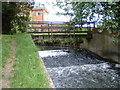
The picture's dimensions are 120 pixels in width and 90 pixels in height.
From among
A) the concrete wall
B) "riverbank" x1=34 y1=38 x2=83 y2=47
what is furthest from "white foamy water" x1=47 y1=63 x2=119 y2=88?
"riverbank" x1=34 y1=38 x2=83 y2=47

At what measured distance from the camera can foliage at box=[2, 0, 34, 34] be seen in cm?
891

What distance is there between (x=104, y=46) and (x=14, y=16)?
7175 mm

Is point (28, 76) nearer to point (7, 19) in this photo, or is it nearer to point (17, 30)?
point (7, 19)

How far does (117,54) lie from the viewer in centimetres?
754

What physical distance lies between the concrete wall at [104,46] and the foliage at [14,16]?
20.5ft

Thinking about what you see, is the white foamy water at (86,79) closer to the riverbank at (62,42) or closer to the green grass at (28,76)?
the green grass at (28,76)

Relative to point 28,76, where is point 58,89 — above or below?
below

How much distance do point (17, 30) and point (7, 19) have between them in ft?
6.37

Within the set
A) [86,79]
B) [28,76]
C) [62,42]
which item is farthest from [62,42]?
[28,76]

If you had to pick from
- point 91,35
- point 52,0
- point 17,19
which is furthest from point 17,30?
point 91,35

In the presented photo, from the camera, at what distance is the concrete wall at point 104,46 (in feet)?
25.0

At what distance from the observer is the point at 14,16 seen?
9805 millimetres

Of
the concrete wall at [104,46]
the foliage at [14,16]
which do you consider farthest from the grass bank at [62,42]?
the foliage at [14,16]

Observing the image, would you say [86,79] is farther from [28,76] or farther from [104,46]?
[104,46]
